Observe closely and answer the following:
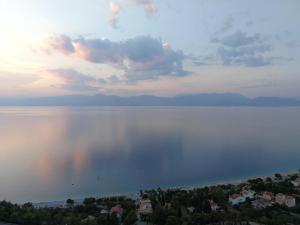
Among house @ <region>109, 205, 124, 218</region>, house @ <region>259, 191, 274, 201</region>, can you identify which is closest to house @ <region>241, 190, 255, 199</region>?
house @ <region>259, 191, 274, 201</region>

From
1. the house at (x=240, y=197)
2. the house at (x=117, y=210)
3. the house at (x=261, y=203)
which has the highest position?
the house at (x=117, y=210)

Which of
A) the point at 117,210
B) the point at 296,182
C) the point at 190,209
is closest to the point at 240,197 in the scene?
the point at 190,209

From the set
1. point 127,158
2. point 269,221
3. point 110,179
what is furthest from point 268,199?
point 127,158

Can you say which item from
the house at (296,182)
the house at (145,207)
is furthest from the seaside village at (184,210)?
the house at (296,182)

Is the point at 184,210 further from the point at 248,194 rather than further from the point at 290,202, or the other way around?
the point at 290,202

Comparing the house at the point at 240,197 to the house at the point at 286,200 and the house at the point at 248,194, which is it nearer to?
the house at the point at 248,194

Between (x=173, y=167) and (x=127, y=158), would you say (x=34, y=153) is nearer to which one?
(x=127, y=158)

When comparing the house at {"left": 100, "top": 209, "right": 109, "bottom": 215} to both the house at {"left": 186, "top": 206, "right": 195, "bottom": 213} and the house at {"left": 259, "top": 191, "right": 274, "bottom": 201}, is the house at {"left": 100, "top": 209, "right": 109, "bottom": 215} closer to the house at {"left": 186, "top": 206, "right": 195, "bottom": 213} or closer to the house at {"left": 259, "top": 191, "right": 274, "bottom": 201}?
the house at {"left": 186, "top": 206, "right": 195, "bottom": 213}
